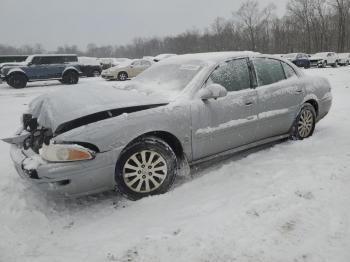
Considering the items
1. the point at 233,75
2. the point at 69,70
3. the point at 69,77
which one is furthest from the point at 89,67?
the point at 233,75

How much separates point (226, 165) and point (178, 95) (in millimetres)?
1164

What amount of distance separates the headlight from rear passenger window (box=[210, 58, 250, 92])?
1.91m

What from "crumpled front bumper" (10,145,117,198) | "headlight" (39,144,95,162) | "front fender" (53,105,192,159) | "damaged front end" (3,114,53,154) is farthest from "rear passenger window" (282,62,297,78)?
"damaged front end" (3,114,53,154)

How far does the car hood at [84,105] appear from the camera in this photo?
371 centimetres

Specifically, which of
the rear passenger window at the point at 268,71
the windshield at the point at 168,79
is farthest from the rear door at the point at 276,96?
the windshield at the point at 168,79

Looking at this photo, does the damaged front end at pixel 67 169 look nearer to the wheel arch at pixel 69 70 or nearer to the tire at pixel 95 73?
the wheel arch at pixel 69 70

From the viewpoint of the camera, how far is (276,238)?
3023mm

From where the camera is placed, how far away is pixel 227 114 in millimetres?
4555

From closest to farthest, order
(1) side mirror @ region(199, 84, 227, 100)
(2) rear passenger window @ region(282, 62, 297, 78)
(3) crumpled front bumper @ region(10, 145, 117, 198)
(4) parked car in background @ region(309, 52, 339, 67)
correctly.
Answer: (3) crumpled front bumper @ region(10, 145, 117, 198) < (1) side mirror @ region(199, 84, 227, 100) < (2) rear passenger window @ region(282, 62, 297, 78) < (4) parked car in background @ region(309, 52, 339, 67)

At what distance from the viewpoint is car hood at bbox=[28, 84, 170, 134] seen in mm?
3707

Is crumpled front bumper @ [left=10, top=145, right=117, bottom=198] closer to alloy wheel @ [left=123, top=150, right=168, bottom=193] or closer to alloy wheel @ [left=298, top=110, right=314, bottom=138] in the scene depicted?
alloy wheel @ [left=123, top=150, right=168, bottom=193]

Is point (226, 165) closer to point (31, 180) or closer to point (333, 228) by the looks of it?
point (333, 228)

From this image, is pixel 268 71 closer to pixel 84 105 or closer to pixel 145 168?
pixel 145 168

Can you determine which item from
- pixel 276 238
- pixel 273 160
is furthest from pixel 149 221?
pixel 273 160
